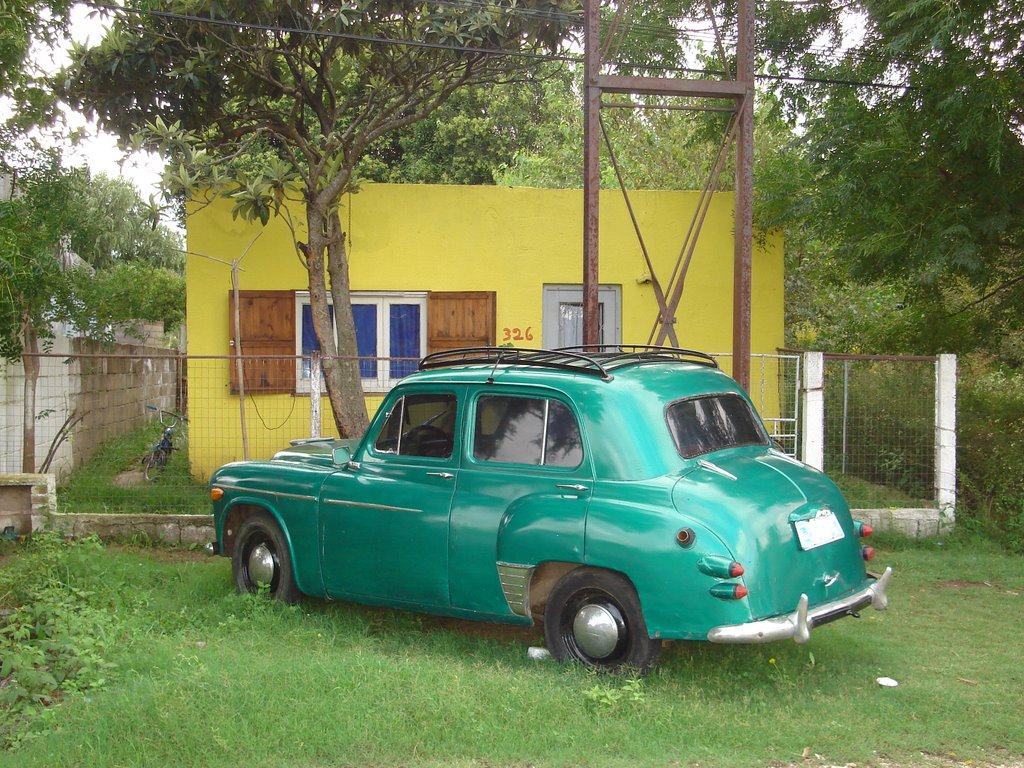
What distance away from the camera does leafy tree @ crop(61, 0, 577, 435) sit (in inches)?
410

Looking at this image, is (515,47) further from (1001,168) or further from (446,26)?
(1001,168)

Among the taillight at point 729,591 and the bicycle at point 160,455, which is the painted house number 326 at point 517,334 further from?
the taillight at point 729,591

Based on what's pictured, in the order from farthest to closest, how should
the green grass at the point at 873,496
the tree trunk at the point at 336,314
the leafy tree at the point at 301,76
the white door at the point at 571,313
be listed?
the white door at the point at 571,313, the tree trunk at the point at 336,314, the leafy tree at the point at 301,76, the green grass at the point at 873,496

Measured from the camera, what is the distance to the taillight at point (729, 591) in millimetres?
4891

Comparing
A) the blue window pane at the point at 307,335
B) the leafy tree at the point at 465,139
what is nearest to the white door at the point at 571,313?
the blue window pane at the point at 307,335

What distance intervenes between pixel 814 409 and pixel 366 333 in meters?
5.57

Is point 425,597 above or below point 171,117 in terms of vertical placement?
below

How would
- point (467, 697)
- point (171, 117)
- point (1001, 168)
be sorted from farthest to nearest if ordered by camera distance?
point (171, 117), point (1001, 168), point (467, 697)

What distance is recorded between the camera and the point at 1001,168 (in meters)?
9.86

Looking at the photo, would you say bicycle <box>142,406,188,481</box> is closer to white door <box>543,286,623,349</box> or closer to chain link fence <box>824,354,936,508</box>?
white door <box>543,286,623,349</box>

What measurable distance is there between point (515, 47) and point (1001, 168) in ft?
17.7

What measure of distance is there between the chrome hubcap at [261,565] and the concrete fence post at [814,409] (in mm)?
5467

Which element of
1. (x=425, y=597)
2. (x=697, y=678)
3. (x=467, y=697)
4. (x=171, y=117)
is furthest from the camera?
(x=171, y=117)

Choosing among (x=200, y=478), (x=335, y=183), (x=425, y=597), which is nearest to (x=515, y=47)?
(x=335, y=183)
